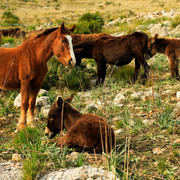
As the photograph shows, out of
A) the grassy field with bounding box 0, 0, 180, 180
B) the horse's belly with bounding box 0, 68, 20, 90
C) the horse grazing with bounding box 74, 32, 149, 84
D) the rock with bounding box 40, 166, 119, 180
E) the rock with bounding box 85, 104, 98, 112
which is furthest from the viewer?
the horse grazing with bounding box 74, 32, 149, 84

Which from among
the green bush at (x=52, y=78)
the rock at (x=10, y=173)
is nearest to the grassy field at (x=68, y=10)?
the green bush at (x=52, y=78)

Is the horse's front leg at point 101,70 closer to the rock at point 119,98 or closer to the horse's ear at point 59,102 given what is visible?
the rock at point 119,98

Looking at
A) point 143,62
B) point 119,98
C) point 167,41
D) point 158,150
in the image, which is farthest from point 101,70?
point 158,150

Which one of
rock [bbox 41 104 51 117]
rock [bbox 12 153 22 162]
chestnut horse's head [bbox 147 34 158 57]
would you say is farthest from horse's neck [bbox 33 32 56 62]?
chestnut horse's head [bbox 147 34 158 57]

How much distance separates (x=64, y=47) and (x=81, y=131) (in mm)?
1591

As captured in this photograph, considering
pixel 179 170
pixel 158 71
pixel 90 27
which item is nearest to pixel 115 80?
pixel 158 71

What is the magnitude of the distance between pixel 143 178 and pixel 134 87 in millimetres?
3929

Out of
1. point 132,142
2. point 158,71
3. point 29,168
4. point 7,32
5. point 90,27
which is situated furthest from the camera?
point 7,32

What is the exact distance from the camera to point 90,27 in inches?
595

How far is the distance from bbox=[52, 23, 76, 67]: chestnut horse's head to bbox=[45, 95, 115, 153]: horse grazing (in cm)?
76

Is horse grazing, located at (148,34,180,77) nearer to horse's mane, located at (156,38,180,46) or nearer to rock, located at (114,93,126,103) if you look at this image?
horse's mane, located at (156,38,180,46)

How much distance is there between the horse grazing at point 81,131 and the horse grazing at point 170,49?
428 centimetres

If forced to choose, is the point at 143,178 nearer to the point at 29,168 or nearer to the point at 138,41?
the point at 29,168

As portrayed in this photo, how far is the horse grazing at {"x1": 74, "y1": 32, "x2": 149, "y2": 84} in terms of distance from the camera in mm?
6867
